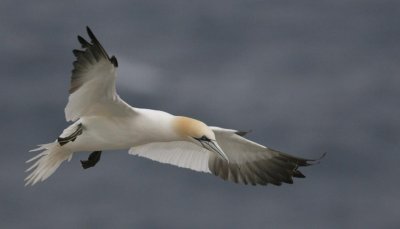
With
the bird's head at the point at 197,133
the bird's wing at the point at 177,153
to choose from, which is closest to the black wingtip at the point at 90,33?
the bird's head at the point at 197,133

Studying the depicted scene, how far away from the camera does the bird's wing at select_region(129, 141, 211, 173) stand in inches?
599

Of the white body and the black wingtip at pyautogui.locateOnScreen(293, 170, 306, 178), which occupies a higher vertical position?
the white body

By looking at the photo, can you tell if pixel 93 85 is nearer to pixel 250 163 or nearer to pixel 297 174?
pixel 250 163

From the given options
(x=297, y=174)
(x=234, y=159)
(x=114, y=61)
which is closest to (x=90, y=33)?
(x=114, y=61)

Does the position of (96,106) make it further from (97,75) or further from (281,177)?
(281,177)

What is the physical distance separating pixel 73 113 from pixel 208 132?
1.62 meters

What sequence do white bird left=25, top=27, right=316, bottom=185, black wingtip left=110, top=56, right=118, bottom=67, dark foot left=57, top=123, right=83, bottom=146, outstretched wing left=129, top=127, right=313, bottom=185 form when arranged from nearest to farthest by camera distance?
black wingtip left=110, top=56, right=118, bottom=67
white bird left=25, top=27, right=316, bottom=185
dark foot left=57, top=123, right=83, bottom=146
outstretched wing left=129, top=127, right=313, bottom=185

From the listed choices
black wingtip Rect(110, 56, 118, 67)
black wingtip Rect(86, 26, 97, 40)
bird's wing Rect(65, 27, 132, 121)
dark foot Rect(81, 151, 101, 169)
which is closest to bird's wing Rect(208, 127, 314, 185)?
dark foot Rect(81, 151, 101, 169)

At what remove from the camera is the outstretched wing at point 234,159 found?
14.9 meters

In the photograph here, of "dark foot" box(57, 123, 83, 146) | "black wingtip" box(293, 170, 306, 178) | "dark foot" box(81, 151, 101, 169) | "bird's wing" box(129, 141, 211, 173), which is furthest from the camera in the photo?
"bird's wing" box(129, 141, 211, 173)

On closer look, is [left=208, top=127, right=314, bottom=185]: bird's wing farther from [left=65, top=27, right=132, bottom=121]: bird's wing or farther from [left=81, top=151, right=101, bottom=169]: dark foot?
[left=65, top=27, right=132, bottom=121]: bird's wing

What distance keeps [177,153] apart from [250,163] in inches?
39.6

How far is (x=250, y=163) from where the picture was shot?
15.1 m

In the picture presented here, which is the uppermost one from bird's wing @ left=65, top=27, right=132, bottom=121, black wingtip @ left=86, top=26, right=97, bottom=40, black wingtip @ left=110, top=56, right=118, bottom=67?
black wingtip @ left=86, top=26, right=97, bottom=40
